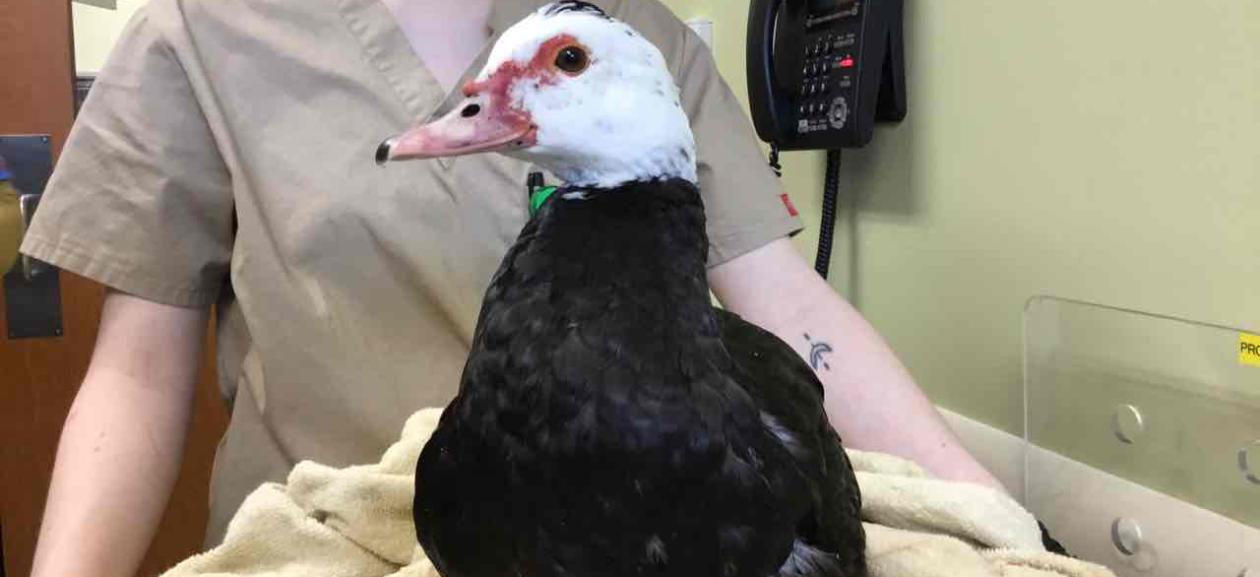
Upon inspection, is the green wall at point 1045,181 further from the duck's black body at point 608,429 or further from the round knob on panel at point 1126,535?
the duck's black body at point 608,429

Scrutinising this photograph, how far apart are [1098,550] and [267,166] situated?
2.01 ft

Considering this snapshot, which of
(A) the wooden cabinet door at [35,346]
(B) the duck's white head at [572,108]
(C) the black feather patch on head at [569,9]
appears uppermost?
(C) the black feather patch on head at [569,9]

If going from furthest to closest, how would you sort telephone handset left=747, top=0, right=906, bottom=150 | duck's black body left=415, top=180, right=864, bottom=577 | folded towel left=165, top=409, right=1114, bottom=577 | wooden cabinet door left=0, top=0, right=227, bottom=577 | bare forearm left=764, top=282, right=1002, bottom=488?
wooden cabinet door left=0, top=0, right=227, bottom=577 < telephone handset left=747, top=0, right=906, bottom=150 < bare forearm left=764, top=282, right=1002, bottom=488 < folded towel left=165, top=409, right=1114, bottom=577 < duck's black body left=415, top=180, right=864, bottom=577

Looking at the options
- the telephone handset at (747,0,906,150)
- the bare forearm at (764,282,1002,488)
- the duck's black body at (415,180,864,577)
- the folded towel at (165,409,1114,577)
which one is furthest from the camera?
the telephone handset at (747,0,906,150)

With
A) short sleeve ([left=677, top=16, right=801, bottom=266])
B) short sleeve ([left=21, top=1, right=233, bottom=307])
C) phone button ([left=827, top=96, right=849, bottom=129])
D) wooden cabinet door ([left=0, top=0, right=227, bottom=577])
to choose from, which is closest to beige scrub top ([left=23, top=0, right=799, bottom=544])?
short sleeve ([left=21, top=1, right=233, bottom=307])

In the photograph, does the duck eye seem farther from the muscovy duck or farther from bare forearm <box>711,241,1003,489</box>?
bare forearm <box>711,241,1003,489</box>

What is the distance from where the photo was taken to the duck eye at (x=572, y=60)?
44 centimetres

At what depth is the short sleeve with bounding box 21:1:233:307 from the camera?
0.64m

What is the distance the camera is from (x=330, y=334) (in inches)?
25.9

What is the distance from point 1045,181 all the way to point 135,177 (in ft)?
2.04

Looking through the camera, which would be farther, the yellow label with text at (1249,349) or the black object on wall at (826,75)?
the black object on wall at (826,75)

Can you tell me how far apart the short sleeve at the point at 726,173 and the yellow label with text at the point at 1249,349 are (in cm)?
30

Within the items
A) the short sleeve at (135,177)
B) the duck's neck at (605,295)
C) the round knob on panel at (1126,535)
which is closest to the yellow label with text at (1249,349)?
the round knob on panel at (1126,535)

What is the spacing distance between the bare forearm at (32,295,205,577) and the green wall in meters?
0.57
